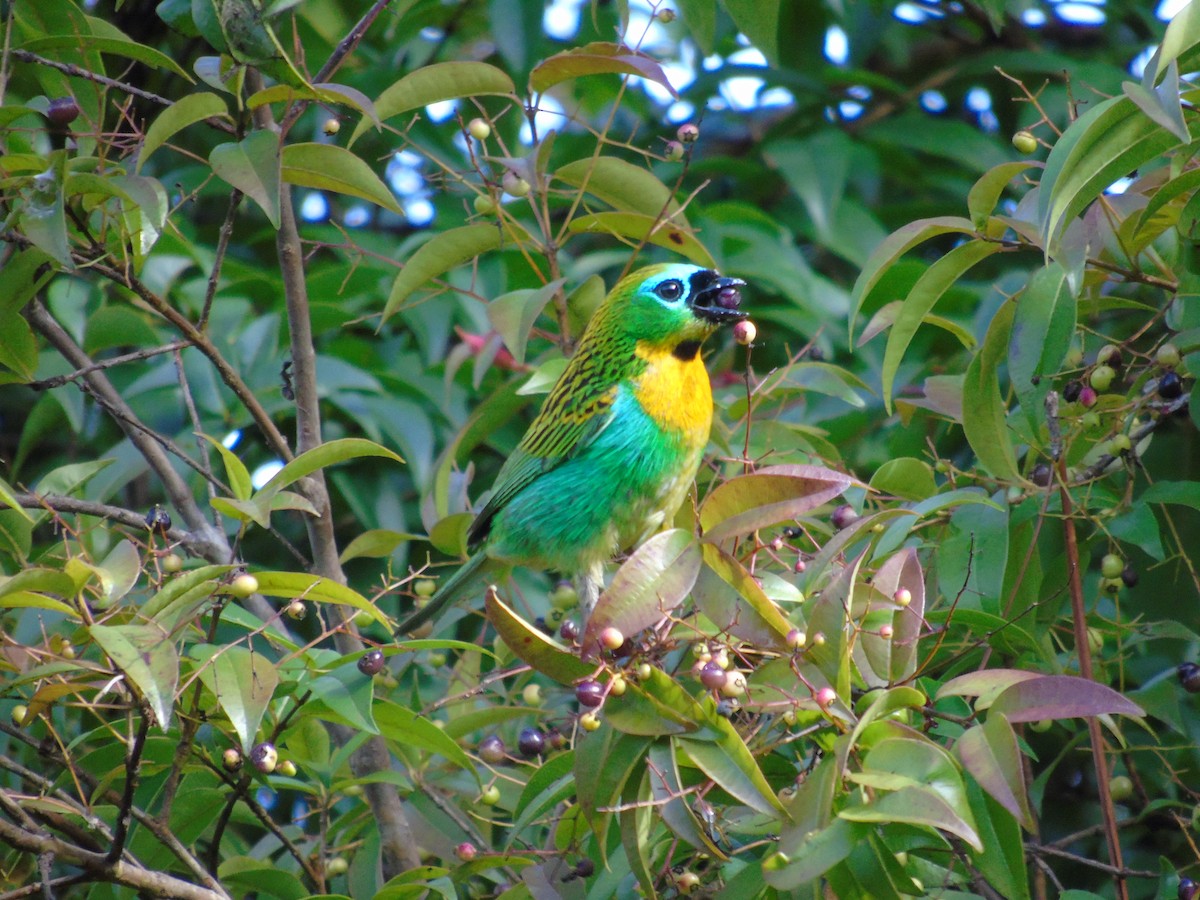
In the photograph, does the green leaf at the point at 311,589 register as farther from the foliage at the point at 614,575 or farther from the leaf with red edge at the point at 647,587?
the leaf with red edge at the point at 647,587

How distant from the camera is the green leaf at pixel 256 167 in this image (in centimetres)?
258

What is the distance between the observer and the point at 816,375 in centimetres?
359

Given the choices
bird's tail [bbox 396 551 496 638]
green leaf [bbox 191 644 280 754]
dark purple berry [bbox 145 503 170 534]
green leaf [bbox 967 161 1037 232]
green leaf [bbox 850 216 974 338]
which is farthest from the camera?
bird's tail [bbox 396 551 496 638]

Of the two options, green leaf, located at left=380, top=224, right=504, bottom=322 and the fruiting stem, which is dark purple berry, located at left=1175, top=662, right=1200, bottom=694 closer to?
the fruiting stem

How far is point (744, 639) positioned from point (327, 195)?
15.0ft

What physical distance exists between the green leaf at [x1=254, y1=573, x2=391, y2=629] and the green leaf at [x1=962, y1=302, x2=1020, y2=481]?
134 cm

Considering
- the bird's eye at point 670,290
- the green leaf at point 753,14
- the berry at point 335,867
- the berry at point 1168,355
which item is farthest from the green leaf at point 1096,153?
the berry at point 335,867

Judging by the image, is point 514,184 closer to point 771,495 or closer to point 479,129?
point 479,129

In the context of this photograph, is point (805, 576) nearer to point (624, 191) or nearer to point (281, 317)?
point (624, 191)

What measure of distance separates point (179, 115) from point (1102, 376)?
2.15 meters

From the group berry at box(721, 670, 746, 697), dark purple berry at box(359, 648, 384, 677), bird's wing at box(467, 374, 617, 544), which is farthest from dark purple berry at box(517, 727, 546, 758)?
bird's wing at box(467, 374, 617, 544)

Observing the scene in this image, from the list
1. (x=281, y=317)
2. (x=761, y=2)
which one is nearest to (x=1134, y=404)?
(x=761, y=2)

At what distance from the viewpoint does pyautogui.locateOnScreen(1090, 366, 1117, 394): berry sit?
2.85m

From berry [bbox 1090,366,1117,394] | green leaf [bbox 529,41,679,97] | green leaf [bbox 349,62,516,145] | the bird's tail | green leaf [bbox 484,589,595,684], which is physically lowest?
the bird's tail
